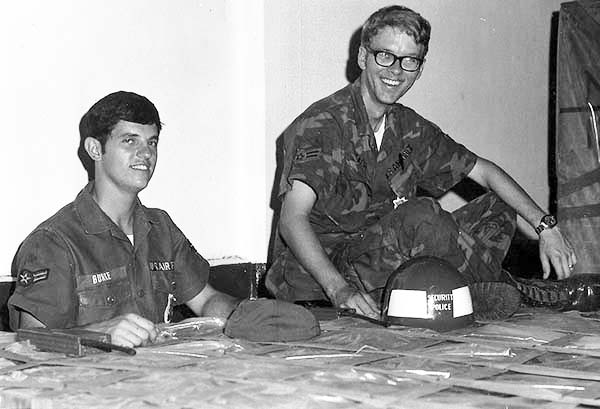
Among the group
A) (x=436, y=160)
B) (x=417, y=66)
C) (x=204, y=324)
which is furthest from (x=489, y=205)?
(x=204, y=324)

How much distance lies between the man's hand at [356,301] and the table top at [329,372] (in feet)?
1.03

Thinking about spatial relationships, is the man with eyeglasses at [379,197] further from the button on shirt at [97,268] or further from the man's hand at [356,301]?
the button on shirt at [97,268]

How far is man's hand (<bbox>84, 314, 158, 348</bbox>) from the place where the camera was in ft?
7.93

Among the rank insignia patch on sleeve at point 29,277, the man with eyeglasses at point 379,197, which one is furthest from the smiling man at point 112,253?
the man with eyeglasses at point 379,197

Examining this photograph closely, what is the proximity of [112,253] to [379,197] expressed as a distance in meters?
1.22

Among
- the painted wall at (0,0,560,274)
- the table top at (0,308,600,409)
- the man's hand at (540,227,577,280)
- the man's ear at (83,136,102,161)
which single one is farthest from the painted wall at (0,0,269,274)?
the man's hand at (540,227,577,280)

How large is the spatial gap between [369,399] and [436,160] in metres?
2.30

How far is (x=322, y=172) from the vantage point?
3527 mm

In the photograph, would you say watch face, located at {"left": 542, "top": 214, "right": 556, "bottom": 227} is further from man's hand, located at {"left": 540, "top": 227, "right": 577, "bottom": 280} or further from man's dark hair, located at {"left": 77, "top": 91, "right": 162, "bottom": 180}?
man's dark hair, located at {"left": 77, "top": 91, "right": 162, "bottom": 180}

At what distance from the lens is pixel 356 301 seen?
3053mm

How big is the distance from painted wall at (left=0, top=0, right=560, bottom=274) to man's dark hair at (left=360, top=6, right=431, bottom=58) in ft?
1.89

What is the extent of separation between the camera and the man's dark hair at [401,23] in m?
3.61

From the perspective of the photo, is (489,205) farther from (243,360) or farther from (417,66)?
(243,360)

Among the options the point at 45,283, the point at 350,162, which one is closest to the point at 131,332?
the point at 45,283
